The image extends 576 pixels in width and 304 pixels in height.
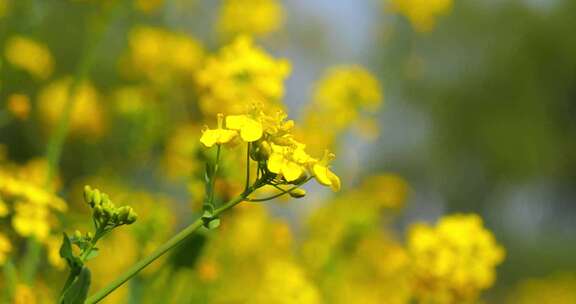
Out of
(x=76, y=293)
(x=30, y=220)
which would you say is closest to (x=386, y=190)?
(x=30, y=220)

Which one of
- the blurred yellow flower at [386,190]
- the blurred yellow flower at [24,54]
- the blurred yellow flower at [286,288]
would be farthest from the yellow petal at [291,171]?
the blurred yellow flower at [386,190]

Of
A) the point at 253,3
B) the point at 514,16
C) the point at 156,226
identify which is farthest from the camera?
the point at 514,16

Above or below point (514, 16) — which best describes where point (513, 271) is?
below

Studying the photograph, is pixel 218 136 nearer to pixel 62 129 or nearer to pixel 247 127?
pixel 247 127

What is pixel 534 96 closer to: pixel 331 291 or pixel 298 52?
pixel 298 52

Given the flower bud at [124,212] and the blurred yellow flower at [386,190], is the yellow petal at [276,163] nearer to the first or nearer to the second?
the flower bud at [124,212]

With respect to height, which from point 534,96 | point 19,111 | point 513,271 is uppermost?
point 19,111

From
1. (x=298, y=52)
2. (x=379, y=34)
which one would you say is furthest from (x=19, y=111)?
(x=298, y=52)
